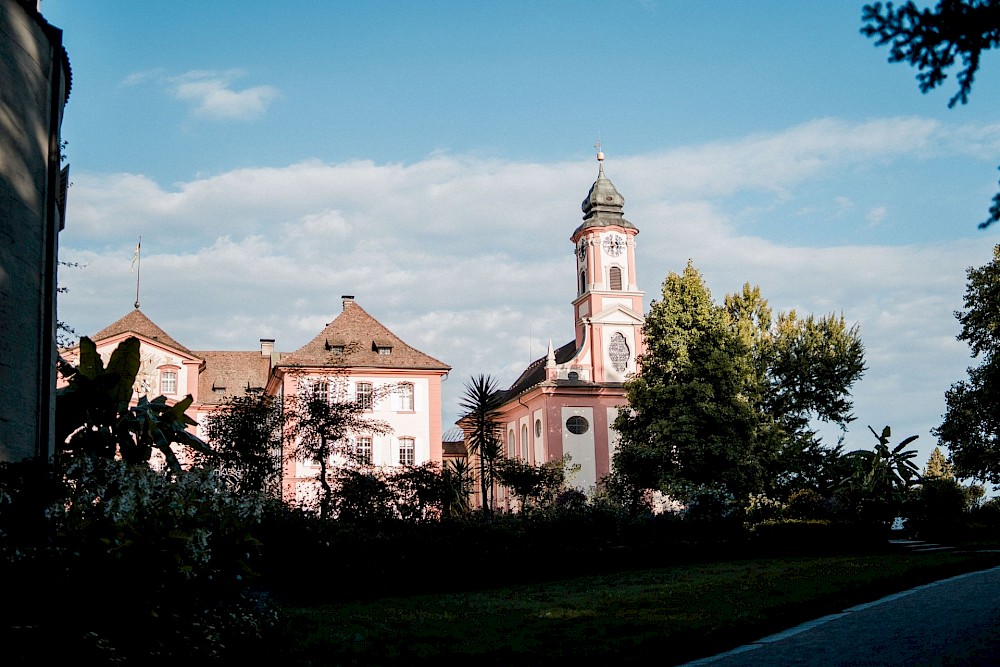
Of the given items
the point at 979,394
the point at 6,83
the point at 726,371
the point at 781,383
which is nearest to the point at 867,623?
the point at 6,83

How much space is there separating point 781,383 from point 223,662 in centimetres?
3838

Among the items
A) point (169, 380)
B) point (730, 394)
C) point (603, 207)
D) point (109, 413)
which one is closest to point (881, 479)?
point (730, 394)

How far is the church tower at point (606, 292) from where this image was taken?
180ft

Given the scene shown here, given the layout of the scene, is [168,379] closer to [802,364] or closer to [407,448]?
[407,448]

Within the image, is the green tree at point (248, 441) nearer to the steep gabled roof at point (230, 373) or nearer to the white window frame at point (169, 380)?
the white window frame at point (169, 380)

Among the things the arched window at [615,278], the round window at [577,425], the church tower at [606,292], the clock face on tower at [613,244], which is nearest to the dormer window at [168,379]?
the round window at [577,425]

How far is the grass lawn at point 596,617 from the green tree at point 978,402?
68.7 feet

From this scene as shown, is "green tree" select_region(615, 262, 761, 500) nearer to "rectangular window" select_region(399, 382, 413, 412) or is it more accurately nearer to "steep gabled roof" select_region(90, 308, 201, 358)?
"rectangular window" select_region(399, 382, 413, 412)

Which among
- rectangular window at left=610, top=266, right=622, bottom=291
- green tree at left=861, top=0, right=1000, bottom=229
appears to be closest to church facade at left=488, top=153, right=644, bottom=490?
rectangular window at left=610, top=266, right=622, bottom=291

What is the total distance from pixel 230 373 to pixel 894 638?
175ft

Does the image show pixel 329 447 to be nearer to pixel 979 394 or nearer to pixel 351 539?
pixel 351 539

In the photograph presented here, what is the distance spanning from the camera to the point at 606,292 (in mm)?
56094

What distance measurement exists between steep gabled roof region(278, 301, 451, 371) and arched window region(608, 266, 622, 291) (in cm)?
1198

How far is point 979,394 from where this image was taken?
3884 cm
